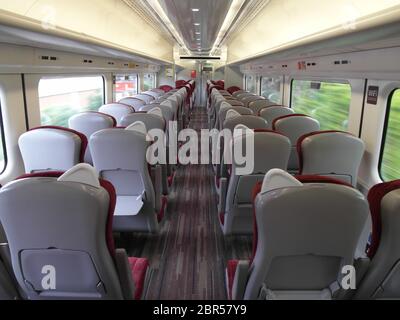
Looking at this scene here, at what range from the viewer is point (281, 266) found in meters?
1.84

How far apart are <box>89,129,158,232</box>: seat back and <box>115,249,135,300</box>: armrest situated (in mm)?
1169

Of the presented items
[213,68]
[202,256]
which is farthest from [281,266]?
[213,68]

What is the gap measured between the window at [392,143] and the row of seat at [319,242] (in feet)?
6.99

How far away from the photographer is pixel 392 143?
12.0 ft

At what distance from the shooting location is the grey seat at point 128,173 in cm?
315

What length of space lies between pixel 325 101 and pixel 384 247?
4.71 meters

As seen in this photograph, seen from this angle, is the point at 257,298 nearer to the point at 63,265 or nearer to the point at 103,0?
the point at 63,265

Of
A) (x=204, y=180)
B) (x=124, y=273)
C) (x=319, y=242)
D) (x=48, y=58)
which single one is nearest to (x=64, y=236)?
(x=124, y=273)

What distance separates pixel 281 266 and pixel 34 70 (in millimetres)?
3778

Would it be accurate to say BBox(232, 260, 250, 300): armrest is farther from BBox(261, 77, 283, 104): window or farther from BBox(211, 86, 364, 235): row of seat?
BBox(261, 77, 283, 104): window

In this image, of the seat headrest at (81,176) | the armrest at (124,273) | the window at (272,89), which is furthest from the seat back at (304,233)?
the window at (272,89)

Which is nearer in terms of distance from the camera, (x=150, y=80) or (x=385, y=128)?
(x=385, y=128)

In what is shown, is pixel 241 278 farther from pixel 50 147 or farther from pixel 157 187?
pixel 50 147

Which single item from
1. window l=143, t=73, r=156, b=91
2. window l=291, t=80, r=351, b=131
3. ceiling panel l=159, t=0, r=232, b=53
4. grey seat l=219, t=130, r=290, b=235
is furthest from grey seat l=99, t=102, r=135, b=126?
window l=143, t=73, r=156, b=91
